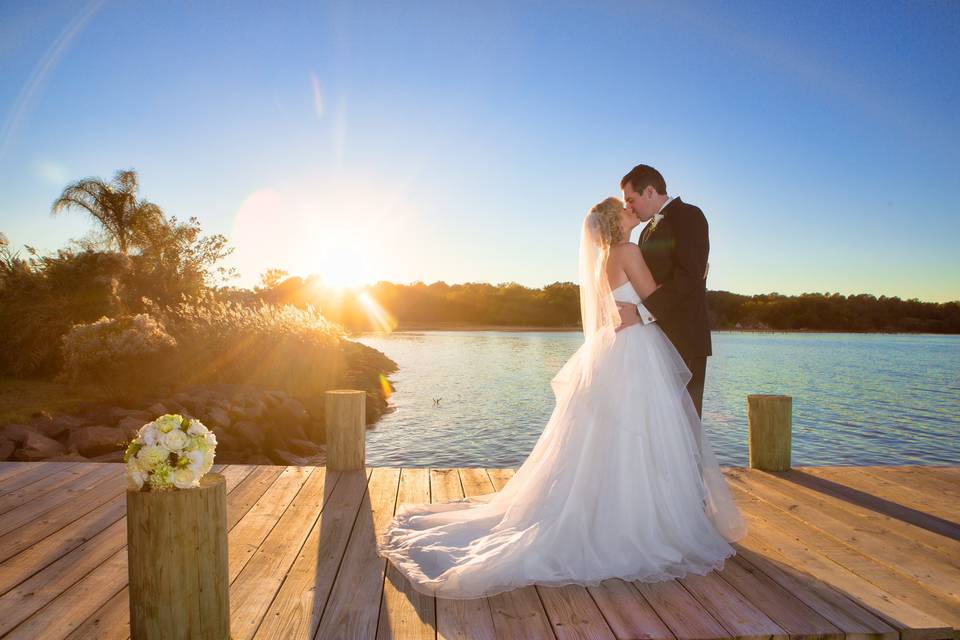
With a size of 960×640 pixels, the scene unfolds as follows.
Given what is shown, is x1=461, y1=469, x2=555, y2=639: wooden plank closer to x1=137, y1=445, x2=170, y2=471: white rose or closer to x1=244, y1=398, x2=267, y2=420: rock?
x1=137, y1=445, x2=170, y2=471: white rose

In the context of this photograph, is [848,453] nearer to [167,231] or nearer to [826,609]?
[826,609]

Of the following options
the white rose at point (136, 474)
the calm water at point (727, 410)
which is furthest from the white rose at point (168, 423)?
the calm water at point (727, 410)

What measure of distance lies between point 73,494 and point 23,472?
3.38ft

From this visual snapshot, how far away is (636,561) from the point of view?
3.33 m

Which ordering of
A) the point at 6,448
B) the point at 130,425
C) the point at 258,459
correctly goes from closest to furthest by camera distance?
1. the point at 6,448
2. the point at 130,425
3. the point at 258,459

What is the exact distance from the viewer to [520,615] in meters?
2.91

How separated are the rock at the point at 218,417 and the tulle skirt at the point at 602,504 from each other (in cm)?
661

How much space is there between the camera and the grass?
9.45 m

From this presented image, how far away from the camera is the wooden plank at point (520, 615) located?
9.00 feet

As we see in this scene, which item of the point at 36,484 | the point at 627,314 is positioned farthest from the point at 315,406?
the point at 627,314

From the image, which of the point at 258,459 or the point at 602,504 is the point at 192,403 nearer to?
the point at 258,459

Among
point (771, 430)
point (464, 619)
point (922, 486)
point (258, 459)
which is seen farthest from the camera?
point (258, 459)

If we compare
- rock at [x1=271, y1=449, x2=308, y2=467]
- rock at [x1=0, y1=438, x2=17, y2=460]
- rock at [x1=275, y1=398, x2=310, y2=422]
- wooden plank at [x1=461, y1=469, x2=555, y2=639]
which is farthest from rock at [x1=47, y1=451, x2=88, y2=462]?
wooden plank at [x1=461, y1=469, x2=555, y2=639]

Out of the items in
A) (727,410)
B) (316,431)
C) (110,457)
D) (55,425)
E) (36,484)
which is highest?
(36,484)
